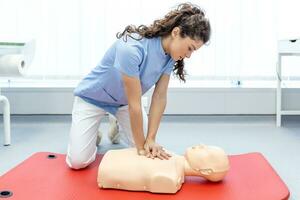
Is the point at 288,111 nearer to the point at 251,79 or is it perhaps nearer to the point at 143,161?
the point at 251,79

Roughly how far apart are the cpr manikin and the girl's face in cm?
39

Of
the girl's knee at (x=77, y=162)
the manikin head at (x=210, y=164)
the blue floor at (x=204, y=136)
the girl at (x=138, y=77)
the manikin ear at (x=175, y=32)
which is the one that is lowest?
the blue floor at (x=204, y=136)

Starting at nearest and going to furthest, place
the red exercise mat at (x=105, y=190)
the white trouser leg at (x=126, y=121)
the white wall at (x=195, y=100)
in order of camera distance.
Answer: the red exercise mat at (x=105, y=190)
the white trouser leg at (x=126, y=121)
the white wall at (x=195, y=100)

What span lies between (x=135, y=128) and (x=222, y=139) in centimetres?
102

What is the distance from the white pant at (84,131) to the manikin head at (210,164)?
0.40m

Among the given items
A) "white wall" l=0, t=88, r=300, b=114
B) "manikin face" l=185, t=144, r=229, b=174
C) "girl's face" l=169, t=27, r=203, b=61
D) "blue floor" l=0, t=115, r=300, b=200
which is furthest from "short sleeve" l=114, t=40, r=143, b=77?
"white wall" l=0, t=88, r=300, b=114

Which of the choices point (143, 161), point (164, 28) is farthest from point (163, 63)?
point (143, 161)

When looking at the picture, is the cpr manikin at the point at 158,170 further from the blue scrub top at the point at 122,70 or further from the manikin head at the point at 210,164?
the blue scrub top at the point at 122,70

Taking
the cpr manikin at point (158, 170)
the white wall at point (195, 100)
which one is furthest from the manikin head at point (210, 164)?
the white wall at point (195, 100)

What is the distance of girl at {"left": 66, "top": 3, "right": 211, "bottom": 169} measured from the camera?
154 centimetres

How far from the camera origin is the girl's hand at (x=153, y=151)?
1565 mm

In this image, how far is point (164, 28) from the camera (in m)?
1.60

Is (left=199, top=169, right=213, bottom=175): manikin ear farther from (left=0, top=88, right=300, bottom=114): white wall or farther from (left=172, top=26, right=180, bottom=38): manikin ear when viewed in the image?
(left=0, top=88, right=300, bottom=114): white wall

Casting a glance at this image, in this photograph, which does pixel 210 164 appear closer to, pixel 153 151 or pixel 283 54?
pixel 153 151
